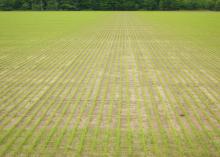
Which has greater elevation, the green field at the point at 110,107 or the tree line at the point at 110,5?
the tree line at the point at 110,5

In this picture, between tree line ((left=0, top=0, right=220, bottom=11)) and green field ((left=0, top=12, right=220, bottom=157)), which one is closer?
green field ((left=0, top=12, right=220, bottom=157))

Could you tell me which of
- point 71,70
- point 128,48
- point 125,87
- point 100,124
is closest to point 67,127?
point 100,124

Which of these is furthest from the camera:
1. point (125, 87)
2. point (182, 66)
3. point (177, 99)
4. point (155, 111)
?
point (182, 66)

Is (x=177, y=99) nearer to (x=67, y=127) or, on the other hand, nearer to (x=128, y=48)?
(x=67, y=127)

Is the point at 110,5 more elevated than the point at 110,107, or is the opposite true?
the point at 110,5

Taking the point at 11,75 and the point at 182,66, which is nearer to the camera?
the point at 11,75

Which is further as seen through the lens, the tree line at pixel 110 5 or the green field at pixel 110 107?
the tree line at pixel 110 5

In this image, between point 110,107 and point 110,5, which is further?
point 110,5

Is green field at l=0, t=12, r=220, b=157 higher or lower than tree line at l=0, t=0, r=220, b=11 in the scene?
lower
